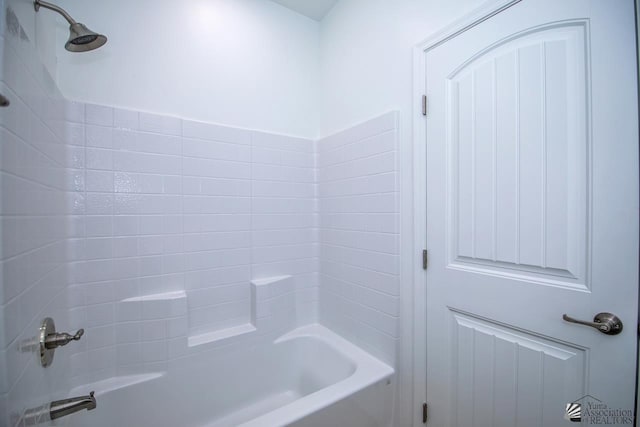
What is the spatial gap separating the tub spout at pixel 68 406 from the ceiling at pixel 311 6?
230cm

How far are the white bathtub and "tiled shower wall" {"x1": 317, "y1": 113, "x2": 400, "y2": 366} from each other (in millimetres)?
150

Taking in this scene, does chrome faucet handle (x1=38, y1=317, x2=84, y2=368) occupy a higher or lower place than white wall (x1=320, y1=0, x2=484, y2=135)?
lower

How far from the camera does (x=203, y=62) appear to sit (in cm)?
156

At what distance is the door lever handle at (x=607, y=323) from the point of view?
765mm

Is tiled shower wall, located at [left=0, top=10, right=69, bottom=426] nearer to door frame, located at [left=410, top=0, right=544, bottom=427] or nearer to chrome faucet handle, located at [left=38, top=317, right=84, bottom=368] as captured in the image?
chrome faucet handle, located at [left=38, top=317, right=84, bottom=368]

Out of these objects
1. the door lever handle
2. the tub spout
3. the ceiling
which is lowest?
the tub spout

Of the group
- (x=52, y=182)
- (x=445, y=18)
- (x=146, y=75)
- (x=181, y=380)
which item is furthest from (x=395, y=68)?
(x=181, y=380)

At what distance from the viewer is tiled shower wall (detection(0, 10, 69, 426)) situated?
60 centimetres

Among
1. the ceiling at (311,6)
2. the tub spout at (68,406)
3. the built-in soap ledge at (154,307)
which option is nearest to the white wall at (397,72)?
the ceiling at (311,6)

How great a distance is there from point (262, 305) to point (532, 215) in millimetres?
1446

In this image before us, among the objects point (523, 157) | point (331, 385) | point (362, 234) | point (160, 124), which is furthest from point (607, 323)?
point (160, 124)

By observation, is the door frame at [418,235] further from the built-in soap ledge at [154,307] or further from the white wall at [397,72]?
the built-in soap ledge at [154,307]

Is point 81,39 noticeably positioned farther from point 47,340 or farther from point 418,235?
point 418,235

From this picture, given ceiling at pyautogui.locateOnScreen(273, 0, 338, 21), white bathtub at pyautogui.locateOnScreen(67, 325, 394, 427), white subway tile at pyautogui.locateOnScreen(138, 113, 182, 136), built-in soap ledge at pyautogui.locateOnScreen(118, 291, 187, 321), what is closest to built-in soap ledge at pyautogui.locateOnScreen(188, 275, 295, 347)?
white bathtub at pyautogui.locateOnScreen(67, 325, 394, 427)
